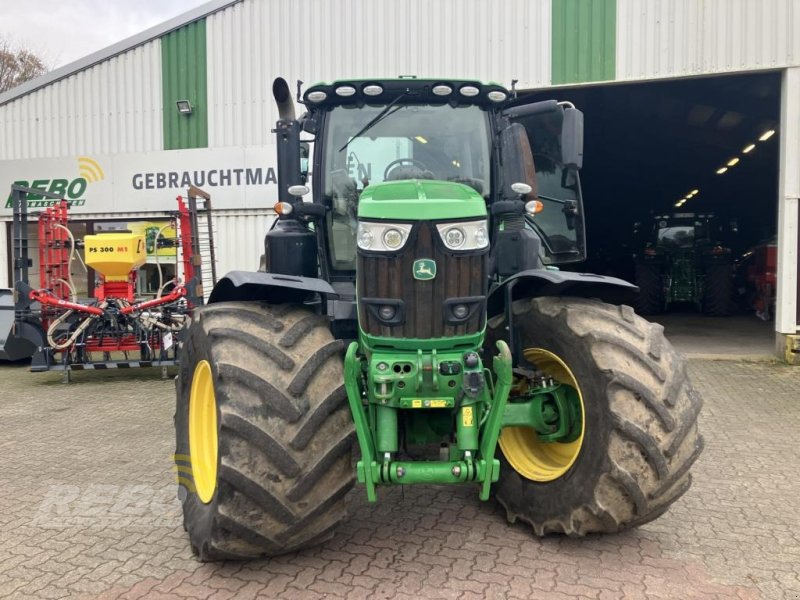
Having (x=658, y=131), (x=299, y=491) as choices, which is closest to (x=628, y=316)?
(x=299, y=491)

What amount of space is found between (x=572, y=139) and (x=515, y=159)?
342mm

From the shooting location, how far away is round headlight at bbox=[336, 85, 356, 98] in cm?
393

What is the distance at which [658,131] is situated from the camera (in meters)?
15.7

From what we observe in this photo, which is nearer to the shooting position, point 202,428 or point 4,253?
point 202,428

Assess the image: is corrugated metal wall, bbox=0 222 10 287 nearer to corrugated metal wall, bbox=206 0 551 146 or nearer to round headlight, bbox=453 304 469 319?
corrugated metal wall, bbox=206 0 551 146

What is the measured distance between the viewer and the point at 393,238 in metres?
2.92

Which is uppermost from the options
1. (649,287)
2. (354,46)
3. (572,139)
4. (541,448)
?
(354,46)

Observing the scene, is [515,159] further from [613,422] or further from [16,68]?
[16,68]

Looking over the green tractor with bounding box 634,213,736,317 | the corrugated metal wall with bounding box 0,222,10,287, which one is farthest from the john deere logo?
A: the green tractor with bounding box 634,213,736,317

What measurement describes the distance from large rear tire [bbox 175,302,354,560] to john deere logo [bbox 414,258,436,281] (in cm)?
55

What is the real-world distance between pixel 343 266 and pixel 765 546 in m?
2.75

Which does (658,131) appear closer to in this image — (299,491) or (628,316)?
(628,316)

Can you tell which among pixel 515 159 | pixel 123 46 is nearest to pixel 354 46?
pixel 123 46

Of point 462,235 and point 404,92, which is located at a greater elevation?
point 404,92
